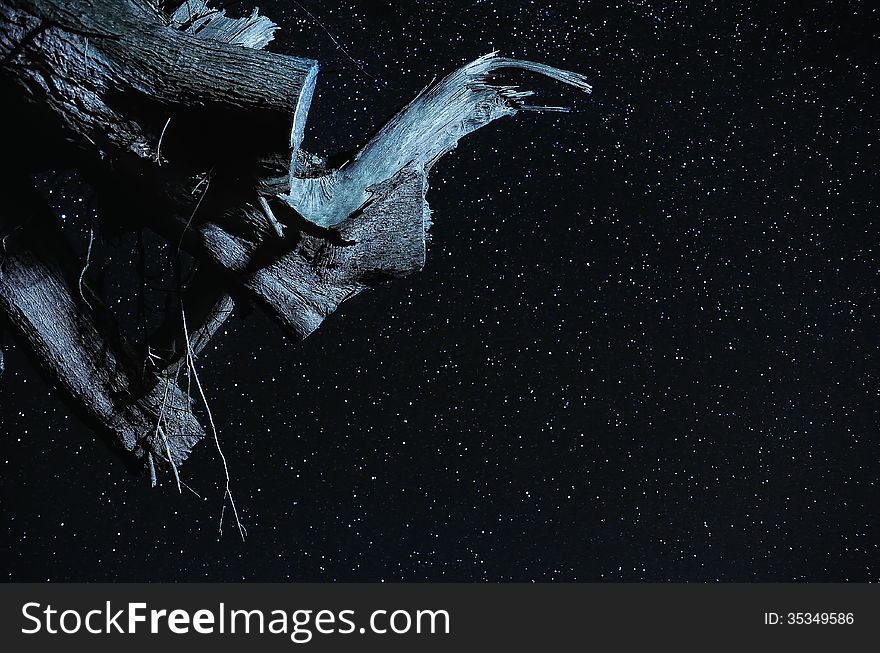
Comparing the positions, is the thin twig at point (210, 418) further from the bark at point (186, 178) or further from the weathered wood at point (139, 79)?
the weathered wood at point (139, 79)

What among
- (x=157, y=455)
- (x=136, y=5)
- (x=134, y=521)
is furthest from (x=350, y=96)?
(x=134, y=521)

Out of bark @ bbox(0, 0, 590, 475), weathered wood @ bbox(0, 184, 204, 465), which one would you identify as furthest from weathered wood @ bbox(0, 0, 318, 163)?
weathered wood @ bbox(0, 184, 204, 465)

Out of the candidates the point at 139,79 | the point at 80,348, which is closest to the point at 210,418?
the point at 80,348

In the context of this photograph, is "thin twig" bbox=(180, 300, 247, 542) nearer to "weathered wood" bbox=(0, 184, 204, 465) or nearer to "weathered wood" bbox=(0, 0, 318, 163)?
"weathered wood" bbox=(0, 184, 204, 465)

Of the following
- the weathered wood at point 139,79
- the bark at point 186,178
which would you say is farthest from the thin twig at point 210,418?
the weathered wood at point 139,79

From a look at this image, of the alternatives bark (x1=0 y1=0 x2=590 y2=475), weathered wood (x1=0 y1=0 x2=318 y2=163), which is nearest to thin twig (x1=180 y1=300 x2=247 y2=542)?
bark (x1=0 y1=0 x2=590 y2=475)

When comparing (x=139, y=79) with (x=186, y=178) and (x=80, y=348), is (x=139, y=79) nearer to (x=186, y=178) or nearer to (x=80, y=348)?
A: (x=186, y=178)

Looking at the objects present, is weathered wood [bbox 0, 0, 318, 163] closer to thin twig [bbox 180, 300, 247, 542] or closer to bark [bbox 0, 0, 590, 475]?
bark [bbox 0, 0, 590, 475]

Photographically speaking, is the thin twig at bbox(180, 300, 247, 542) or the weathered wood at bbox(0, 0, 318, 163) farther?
the thin twig at bbox(180, 300, 247, 542)

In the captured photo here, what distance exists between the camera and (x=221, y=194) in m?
0.47

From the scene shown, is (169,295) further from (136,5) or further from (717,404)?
(717,404)

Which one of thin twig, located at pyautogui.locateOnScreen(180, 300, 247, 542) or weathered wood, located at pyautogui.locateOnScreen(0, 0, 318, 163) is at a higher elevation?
weathered wood, located at pyautogui.locateOnScreen(0, 0, 318, 163)

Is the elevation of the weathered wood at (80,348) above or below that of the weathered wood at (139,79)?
below

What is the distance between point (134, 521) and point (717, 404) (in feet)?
2.22
